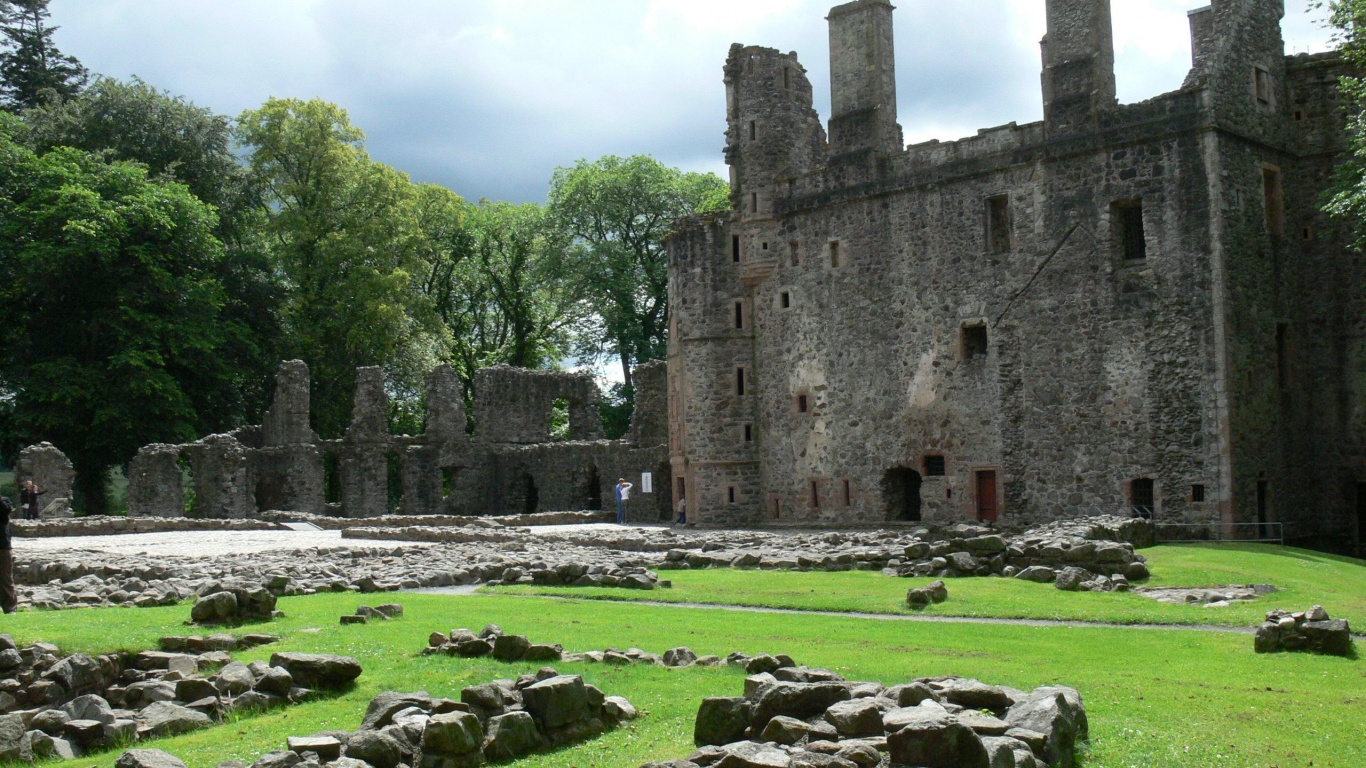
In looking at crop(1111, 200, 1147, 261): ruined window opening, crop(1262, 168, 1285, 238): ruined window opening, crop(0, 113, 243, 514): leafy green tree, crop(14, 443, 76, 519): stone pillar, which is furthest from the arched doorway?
crop(0, 113, 243, 514): leafy green tree

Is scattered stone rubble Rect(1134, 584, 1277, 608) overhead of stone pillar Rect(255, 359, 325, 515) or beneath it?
beneath

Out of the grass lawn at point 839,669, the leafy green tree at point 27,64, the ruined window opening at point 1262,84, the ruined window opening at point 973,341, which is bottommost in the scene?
the grass lawn at point 839,669

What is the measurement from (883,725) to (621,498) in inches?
1387

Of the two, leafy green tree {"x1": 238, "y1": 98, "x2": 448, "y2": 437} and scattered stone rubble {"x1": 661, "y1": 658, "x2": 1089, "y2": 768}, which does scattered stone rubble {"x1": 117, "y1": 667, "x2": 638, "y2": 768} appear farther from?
leafy green tree {"x1": 238, "y1": 98, "x2": 448, "y2": 437}

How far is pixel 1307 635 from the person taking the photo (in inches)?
509

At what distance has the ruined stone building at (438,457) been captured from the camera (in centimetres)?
4550

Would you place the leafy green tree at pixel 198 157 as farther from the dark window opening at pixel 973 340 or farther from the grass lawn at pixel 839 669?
the grass lawn at pixel 839 669

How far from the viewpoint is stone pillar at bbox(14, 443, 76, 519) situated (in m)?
41.3

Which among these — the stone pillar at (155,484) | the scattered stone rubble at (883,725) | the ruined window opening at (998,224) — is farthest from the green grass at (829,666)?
the stone pillar at (155,484)

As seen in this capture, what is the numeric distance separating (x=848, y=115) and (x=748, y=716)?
31.6 m

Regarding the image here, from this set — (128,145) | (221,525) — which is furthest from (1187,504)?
(128,145)

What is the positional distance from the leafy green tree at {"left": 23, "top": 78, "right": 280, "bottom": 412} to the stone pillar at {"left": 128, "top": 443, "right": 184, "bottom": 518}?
8.35 meters

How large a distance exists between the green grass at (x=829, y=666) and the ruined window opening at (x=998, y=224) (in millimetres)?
18188

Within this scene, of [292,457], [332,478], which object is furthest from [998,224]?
[332,478]
